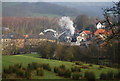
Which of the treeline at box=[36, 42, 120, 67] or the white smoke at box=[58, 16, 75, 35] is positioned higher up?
the white smoke at box=[58, 16, 75, 35]

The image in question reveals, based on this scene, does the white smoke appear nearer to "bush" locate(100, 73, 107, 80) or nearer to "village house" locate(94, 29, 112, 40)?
"village house" locate(94, 29, 112, 40)

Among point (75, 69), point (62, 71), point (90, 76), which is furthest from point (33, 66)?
point (90, 76)

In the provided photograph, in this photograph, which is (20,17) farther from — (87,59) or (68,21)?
(87,59)

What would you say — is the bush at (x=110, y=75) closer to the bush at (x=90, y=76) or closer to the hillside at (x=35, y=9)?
the bush at (x=90, y=76)

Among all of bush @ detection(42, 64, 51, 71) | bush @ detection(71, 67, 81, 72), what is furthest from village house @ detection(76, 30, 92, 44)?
bush @ detection(42, 64, 51, 71)

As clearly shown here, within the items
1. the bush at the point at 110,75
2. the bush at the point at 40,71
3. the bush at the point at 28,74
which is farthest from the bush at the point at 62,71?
the bush at the point at 110,75

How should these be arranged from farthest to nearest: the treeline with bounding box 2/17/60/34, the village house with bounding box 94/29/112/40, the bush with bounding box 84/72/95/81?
the treeline with bounding box 2/17/60/34 < the bush with bounding box 84/72/95/81 < the village house with bounding box 94/29/112/40

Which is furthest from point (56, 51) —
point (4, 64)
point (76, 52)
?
point (4, 64)
